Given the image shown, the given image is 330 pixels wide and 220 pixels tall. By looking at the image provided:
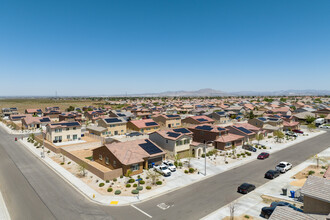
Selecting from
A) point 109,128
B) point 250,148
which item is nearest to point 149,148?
point 250,148

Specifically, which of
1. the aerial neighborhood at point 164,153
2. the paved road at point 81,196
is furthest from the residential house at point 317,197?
the paved road at point 81,196

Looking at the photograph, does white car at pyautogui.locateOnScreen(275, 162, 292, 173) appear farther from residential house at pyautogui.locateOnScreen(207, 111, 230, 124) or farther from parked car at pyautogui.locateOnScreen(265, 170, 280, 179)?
residential house at pyautogui.locateOnScreen(207, 111, 230, 124)

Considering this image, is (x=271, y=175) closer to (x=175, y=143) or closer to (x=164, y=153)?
(x=175, y=143)

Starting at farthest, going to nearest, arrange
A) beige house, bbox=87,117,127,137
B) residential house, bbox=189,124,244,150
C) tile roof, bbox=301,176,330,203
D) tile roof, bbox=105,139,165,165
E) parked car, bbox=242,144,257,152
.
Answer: beige house, bbox=87,117,127,137 → residential house, bbox=189,124,244,150 → parked car, bbox=242,144,257,152 → tile roof, bbox=105,139,165,165 → tile roof, bbox=301,176,330,203

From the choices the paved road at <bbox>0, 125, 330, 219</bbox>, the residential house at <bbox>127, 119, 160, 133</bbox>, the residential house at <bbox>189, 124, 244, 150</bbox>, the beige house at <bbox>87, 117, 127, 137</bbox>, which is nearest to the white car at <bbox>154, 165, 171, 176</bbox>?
the paved road at <bbox>0, 125, 330, 219</bbox>

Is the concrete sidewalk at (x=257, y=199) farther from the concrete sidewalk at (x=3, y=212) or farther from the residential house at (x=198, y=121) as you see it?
the residential house at (x=198, y=121)

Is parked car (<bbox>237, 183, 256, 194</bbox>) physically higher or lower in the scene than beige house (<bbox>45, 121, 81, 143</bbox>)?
lower
